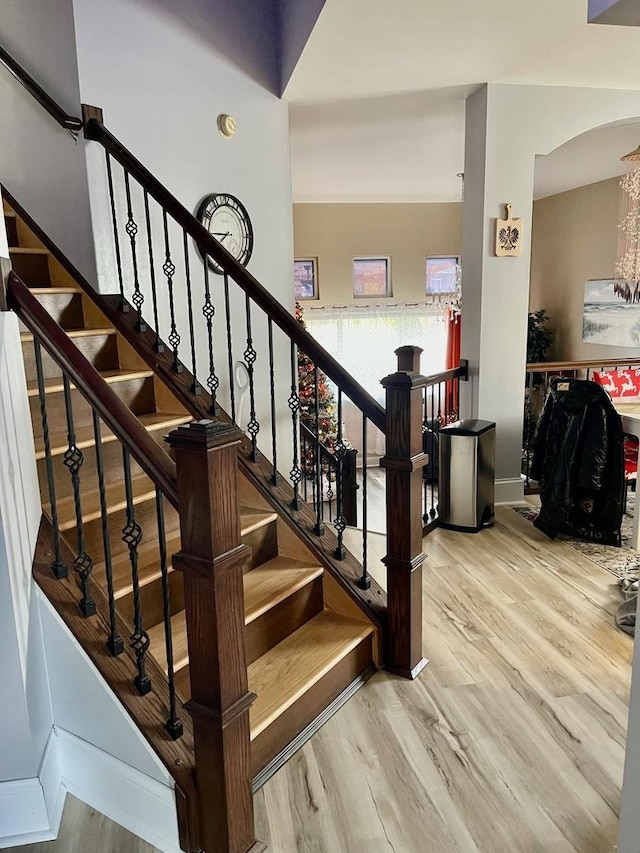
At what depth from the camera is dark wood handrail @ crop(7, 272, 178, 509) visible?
1487 mm

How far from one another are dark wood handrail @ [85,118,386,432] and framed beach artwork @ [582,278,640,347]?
15.5 feet

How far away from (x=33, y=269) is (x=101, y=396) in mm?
1870

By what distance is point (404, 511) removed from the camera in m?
2.27

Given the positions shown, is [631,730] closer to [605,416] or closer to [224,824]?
[224,824]

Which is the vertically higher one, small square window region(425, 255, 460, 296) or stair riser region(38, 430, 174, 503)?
small square window region(425, 255, 460, 296)

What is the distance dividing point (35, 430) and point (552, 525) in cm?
285

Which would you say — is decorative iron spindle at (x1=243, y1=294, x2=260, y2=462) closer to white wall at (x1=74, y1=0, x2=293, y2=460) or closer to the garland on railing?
white wall at (x1=74, y1=0, x2=293, y2=460)

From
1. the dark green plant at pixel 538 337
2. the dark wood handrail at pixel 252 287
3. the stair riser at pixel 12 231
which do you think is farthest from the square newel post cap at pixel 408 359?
the dark green plant at pixel 538 337

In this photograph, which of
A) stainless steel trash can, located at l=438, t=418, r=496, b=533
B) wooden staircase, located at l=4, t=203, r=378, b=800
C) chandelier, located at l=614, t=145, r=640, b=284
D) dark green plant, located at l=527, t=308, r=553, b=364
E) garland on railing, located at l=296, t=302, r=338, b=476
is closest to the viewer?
wooden staircase, located at l=4, t=203, r=378, b=800

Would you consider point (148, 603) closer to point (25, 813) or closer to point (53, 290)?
point (25, 813)

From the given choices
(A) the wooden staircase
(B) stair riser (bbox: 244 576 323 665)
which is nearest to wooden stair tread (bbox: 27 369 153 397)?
(A) the wooden staircase

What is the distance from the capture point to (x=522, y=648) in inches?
101

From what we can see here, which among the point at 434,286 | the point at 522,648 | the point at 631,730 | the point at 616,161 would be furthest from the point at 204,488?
the point at 434,286

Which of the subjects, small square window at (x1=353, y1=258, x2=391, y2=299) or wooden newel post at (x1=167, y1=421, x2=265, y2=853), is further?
small square window at (x1=353, y1=258, x2=391, y2=299)
